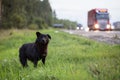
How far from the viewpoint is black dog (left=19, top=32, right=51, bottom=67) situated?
12023 mm

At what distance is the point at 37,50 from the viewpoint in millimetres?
12328

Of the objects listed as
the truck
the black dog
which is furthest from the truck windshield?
the black dog

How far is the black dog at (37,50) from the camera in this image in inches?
473

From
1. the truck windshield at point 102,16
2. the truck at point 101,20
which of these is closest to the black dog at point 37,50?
the truck at point 101,20

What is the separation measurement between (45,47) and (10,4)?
6084 cm

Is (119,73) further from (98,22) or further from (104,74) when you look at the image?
(98,22)

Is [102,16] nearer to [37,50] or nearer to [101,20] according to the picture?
[101,20]

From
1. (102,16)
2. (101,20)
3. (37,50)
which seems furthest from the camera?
(102,16)

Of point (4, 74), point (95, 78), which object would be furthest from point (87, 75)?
point (4, 74)

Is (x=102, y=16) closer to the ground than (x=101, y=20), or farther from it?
farther from it

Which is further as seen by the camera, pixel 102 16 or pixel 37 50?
pixel 102 16

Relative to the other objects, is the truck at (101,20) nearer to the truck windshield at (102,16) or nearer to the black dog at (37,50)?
the truck windshield at (102,16)

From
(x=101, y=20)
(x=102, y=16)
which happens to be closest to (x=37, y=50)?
(x=101, y=20)

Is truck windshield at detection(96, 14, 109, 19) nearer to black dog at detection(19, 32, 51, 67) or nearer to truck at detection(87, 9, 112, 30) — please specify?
truck at detection(87, 9, 112, 30)
